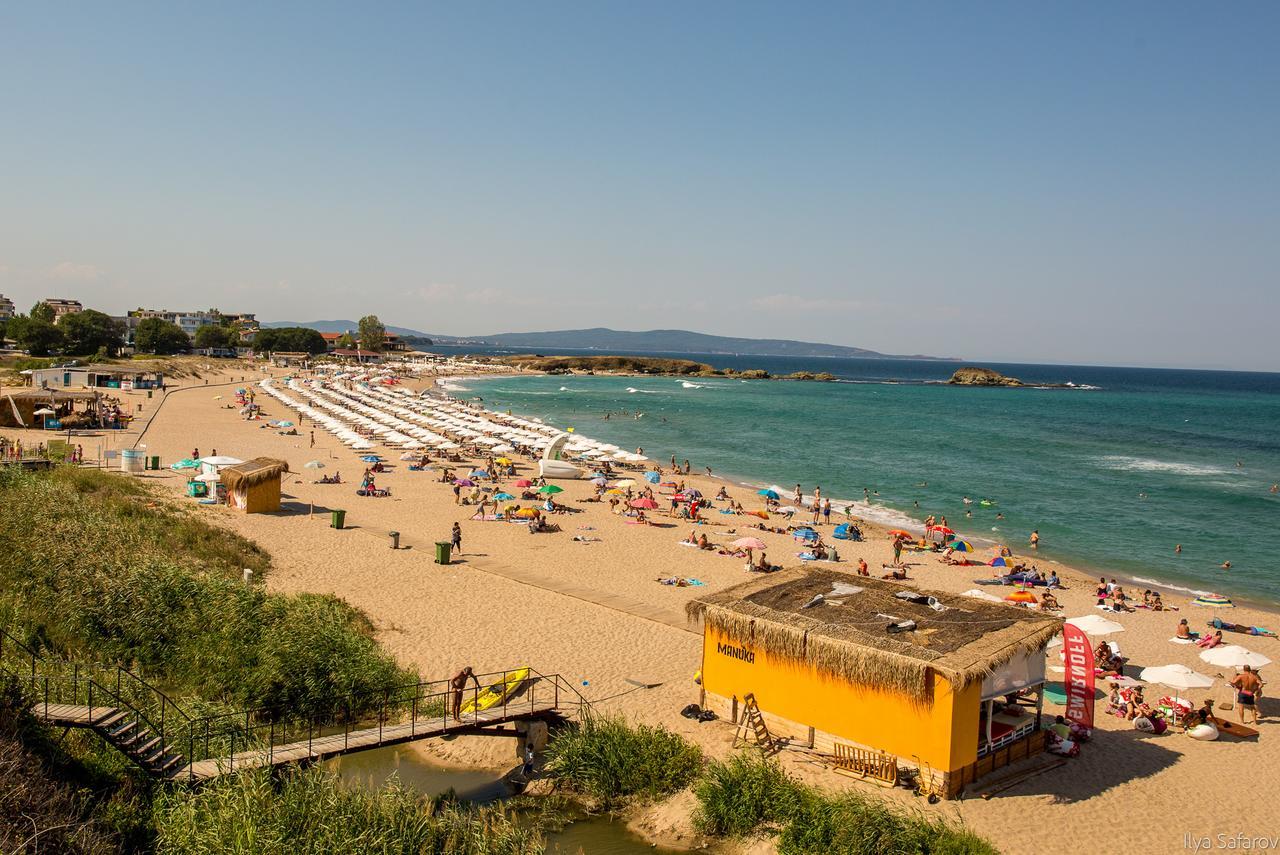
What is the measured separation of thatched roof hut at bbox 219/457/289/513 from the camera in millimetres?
24219

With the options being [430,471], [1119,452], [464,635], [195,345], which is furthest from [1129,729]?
[195,345]

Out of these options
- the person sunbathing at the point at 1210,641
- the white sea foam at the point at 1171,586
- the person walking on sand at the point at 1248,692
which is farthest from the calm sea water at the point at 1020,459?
the person walking on sand at the point at 1248,692

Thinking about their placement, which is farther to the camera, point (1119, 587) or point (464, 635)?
point (1119, 587)

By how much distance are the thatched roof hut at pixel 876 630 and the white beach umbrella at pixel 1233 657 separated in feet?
15.4

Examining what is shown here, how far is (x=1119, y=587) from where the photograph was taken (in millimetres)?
Answer: 21828

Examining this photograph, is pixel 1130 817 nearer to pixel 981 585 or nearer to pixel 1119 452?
pixel 981 585

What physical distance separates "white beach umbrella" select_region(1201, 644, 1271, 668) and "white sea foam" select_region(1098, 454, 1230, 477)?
34694 mm

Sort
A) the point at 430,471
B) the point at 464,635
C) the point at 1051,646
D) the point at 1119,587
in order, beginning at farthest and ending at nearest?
the point at 430,471
the point at 1119,587
the point at 1051,646
the point at 464,635

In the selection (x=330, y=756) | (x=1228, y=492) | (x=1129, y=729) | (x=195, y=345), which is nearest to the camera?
(x=330, y=756)

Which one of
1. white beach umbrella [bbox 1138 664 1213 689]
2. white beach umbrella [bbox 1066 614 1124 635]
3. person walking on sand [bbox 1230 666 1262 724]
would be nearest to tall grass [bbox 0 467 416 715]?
white beach umbrella [bbox 1138 664 1213 689]

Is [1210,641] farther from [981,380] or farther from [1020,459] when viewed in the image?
[981,380]

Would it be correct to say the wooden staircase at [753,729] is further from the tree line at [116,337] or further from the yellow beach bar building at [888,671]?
the tree line at [116,337]

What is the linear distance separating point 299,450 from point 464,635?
27274 millimetres

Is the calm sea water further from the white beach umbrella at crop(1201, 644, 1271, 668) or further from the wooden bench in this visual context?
the wooden bench
